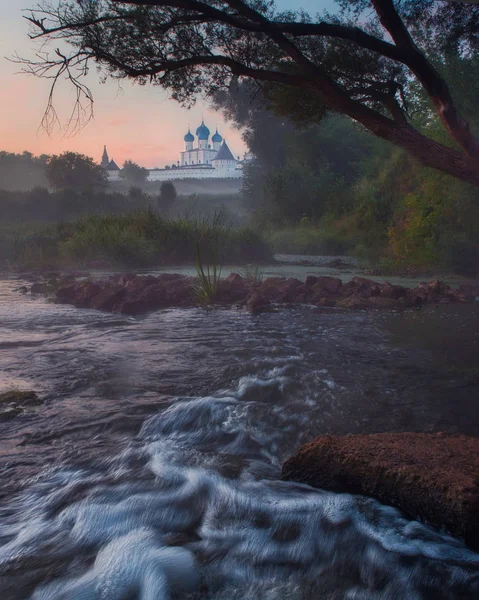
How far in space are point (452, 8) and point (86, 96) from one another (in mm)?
6084

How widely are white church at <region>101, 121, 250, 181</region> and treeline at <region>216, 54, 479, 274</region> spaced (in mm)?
38706

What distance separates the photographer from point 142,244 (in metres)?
15.5

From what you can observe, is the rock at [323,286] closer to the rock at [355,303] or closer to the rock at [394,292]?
the rock at [355,303]

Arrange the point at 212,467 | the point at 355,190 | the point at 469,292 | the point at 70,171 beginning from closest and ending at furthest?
1. the point at 212,467
2. the point at 469,292
3. the point at 355,190
4. the point at 70,171

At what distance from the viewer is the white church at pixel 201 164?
3454 inches

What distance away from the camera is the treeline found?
41.9 feet

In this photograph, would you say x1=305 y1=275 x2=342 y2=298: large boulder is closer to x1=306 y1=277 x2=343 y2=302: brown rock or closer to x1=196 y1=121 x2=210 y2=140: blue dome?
x1=306 y1=277 x2=343 y2=302: brown rock

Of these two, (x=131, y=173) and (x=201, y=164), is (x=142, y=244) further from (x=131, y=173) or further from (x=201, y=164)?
(x=201, y=164)

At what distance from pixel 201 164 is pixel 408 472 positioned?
111m

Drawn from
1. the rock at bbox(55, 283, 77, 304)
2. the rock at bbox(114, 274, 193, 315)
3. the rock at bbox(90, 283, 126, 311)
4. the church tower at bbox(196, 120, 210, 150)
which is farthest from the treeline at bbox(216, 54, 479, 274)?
the church tower at bbox(196, 120, 210, 150)

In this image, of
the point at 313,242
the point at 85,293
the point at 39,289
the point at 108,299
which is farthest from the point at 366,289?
the point at 313,242

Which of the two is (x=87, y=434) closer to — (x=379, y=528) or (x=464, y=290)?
(x=379, y=528)

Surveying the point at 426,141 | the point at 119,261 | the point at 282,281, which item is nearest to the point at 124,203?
the point at 119,261

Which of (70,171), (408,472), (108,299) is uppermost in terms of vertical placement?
(70,171)
